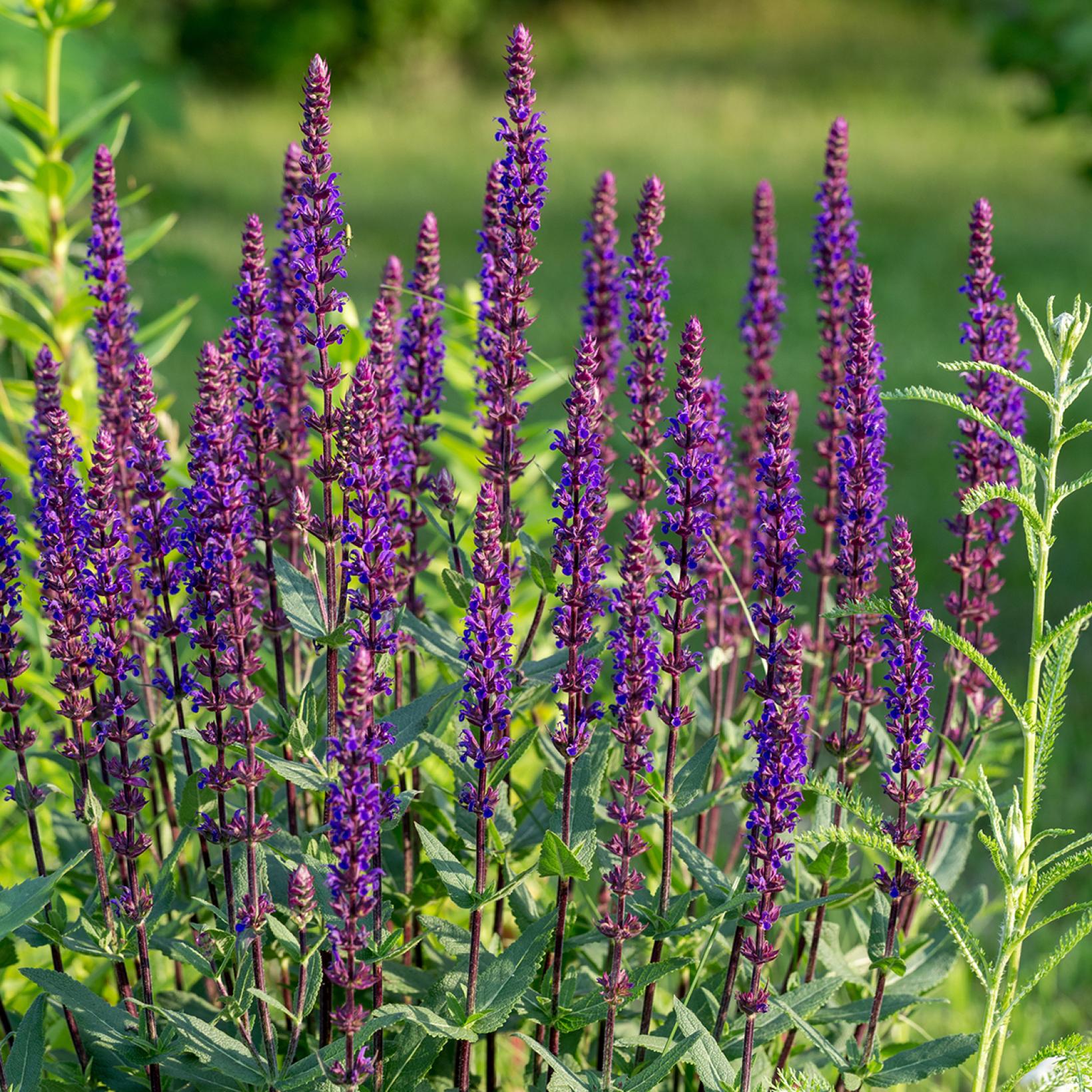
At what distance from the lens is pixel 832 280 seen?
13.2 ft

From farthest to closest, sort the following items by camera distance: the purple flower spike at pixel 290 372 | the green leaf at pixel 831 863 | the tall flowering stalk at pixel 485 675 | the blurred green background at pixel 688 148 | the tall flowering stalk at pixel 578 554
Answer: the blurred green background at pixel 688 148 < the purple flower spike at pixel 290 372 < the green leaf at pixel 831 863 < the tall flowering stalk at pixel 578 554 < the tall flowering stalk at pixel 485 675

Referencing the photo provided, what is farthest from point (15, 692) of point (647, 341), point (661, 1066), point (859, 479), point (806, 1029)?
point (859, 479)

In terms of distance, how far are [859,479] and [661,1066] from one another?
1.34 metres

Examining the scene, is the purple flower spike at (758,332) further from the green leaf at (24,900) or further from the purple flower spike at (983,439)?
the green leaf at (24,900)

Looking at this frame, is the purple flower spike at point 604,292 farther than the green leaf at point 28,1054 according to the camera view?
Yes

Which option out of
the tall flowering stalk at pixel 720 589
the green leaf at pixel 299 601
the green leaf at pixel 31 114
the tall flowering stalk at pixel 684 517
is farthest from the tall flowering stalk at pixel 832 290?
the green leaf at pixel 31 114

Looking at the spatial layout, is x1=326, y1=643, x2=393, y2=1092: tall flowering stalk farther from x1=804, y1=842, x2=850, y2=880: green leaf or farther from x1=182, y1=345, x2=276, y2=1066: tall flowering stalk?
x1=804, y1=842, x2=850, y2=880: green leaf

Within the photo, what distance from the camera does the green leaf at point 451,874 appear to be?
2.87 m

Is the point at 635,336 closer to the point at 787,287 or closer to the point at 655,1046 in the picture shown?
the point at 655,1046

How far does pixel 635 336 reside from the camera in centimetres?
350

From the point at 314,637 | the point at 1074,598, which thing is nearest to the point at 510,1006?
the point at 314,637

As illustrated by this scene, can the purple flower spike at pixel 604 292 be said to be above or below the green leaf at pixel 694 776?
above

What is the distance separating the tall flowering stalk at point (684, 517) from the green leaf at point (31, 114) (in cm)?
302

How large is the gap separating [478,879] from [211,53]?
94.2 ft
